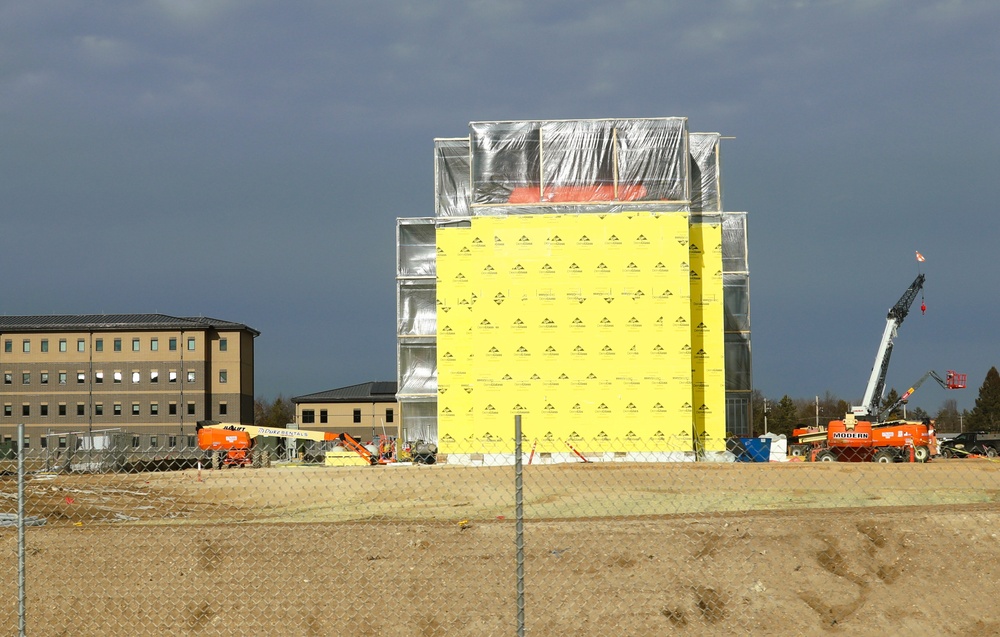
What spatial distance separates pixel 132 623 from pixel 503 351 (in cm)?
3411

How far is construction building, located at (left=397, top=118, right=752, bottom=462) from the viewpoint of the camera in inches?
1778

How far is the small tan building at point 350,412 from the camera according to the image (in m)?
103

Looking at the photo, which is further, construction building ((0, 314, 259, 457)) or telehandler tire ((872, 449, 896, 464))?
construction building ((0, 314, 259, 457))

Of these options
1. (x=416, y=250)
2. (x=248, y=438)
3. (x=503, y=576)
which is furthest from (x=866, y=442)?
(x=503, y=576)

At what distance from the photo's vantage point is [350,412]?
103 m

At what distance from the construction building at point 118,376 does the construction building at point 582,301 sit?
47679 mm

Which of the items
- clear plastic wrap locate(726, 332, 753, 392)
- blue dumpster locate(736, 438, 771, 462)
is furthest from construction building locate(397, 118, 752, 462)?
clear plastic wrap locate(726, 332, 753, 392)

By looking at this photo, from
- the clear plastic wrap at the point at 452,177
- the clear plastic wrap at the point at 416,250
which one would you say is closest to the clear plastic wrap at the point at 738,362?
the clear plastic wrap at the point at 452,177

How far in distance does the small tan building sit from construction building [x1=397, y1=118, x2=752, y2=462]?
183ft

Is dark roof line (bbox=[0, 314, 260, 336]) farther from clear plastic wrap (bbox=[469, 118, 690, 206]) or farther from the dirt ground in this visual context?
the dirt ground

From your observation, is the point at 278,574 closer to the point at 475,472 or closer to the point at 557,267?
the point at 475,472

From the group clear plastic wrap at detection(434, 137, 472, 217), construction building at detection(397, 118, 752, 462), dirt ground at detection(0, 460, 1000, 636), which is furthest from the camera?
clear plastic wrap at detection(434, 137, 472, 217)

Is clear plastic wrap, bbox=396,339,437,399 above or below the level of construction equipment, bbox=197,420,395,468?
above

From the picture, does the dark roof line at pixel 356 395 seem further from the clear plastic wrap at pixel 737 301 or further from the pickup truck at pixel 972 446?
the pickup truck at pixel 972 446
